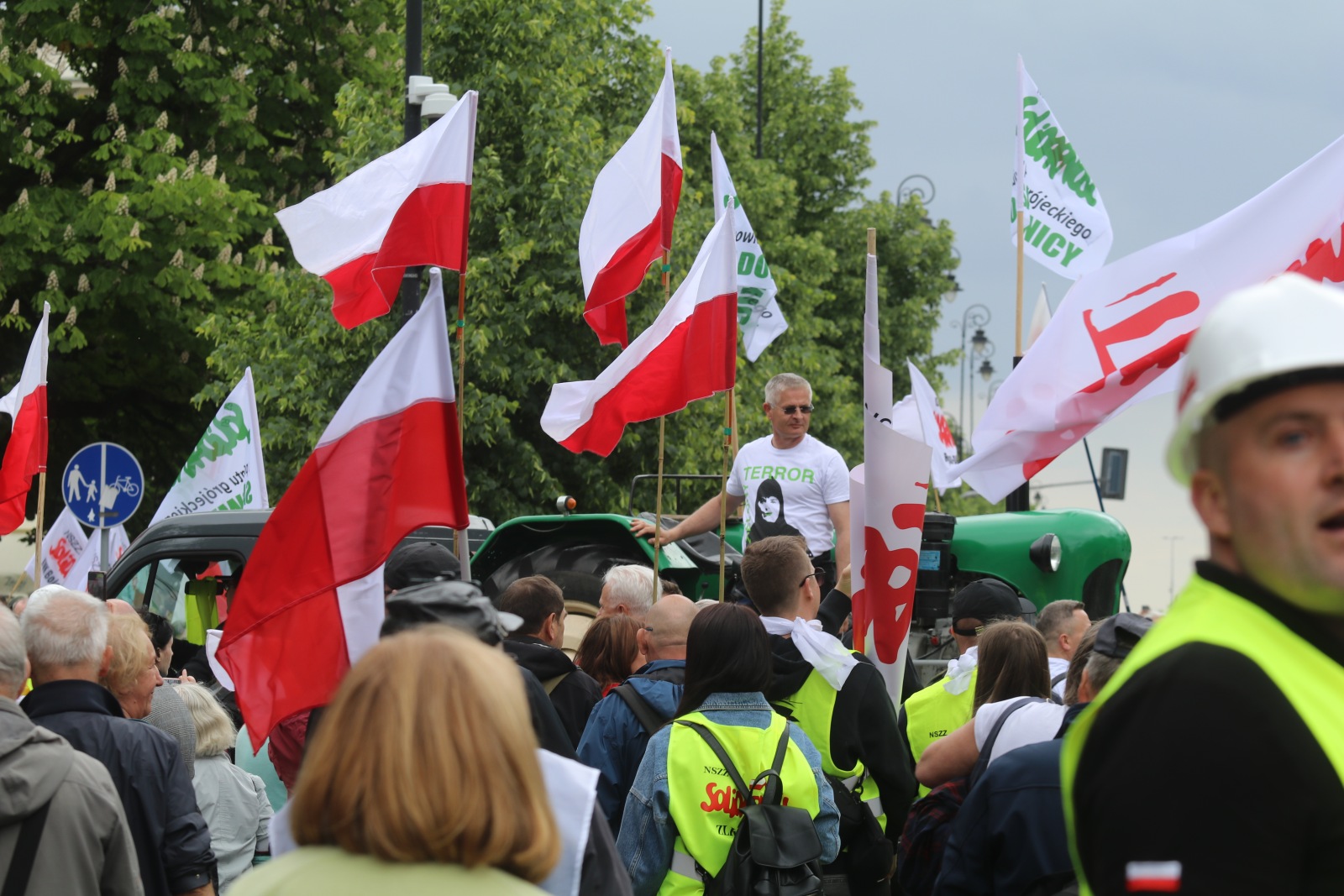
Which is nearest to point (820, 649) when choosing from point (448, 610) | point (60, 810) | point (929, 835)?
point (929, 835)

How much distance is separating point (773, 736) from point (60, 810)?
1.93m

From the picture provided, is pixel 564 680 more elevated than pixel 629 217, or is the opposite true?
pixel 629 217

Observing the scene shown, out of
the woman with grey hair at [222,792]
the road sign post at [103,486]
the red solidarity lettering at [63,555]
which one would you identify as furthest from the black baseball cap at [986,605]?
the red solidarity lettering at [63,555]

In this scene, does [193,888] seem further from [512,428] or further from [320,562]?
[512,428]

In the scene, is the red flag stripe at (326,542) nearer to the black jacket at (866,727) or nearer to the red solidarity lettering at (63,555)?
the black jacket at (866,727)

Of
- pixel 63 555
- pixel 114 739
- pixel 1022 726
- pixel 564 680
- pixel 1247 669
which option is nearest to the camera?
pixel 1247 669

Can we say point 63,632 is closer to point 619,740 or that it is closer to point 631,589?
point 619,740

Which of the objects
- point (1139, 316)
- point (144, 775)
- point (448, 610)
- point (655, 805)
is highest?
point (1139, 316)

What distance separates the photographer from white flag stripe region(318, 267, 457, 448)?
5.61 metres

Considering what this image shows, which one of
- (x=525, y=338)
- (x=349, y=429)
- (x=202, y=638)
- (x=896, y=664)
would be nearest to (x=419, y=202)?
(x=349, y=429)

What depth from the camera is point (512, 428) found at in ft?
62.1

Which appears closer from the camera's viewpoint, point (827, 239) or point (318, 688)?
point (318, 688)

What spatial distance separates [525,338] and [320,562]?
1332 cm

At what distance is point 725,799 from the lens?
4.56 meters
